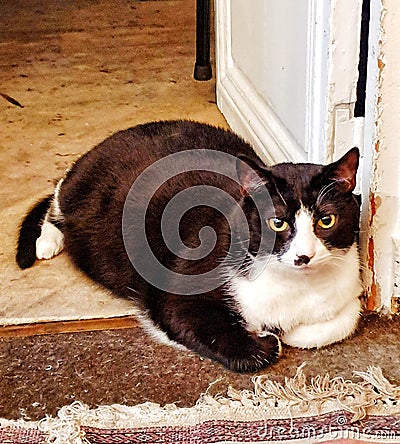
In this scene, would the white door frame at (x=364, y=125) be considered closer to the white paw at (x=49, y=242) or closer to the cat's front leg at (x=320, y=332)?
the cat's front leg at (x=320, y=332)

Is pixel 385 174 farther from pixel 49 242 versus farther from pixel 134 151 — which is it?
pixel 49 242

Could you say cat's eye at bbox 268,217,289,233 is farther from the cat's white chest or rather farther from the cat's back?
the cat's back

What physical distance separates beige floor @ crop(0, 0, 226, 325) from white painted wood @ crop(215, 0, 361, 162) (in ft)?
0.82

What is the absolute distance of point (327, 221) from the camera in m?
1.14

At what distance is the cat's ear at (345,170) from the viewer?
1131 millimetres

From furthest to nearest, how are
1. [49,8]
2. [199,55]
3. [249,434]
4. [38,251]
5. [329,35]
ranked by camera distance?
1. [49,8]
2. [199,55]
3. [38,251]
4. [329,35]
5. [249,434]

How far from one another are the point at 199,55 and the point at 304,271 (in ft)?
5.02

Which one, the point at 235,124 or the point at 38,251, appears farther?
the point at 235,124

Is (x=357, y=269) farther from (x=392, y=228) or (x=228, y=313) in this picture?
(x=228, y=313)

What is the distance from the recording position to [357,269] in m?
1.27

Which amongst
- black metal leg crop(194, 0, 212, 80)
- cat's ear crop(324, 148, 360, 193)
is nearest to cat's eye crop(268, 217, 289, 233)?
cat's ear crop(324, 148, 360, 193)

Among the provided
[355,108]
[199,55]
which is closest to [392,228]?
[355,108]

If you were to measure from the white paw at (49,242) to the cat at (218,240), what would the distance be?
2 cm

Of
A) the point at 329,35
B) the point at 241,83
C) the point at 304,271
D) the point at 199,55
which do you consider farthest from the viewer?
the point at 199,55
